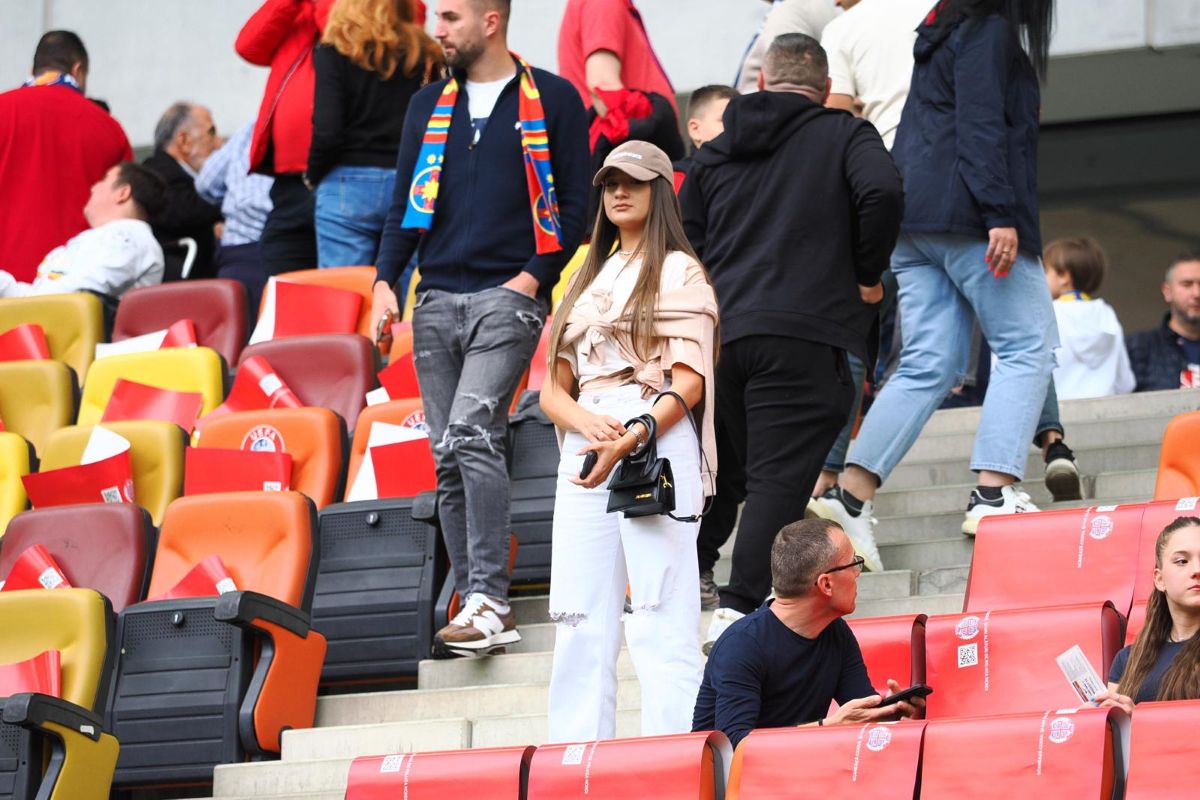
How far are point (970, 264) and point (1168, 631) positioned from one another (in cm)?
168

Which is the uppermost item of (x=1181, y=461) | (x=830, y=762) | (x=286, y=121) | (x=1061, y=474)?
(x=286, y=121)

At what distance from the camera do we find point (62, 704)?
208 inches

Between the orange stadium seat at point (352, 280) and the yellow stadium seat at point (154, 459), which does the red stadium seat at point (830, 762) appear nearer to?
the yellow stadium seat at point (154, 459)

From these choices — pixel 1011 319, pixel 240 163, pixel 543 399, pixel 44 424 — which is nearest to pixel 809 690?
pixel 543 399

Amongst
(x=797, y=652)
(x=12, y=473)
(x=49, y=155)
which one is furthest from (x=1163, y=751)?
(x=49, y=155)

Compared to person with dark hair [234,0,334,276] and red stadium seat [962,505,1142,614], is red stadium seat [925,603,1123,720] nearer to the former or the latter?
red stadium seat [962,505,1142,614]

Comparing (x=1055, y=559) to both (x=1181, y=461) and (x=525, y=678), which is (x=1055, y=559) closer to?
(x=1181, y=461)

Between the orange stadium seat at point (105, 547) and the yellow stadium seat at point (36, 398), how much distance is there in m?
1.29

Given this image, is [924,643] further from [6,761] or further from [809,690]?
[6,761]

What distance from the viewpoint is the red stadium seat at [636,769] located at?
3871 mm

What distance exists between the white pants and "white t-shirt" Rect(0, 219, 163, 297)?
14.6ft

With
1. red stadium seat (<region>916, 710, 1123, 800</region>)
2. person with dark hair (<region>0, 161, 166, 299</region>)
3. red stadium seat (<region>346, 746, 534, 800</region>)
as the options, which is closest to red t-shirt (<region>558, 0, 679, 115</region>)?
person with dark hair (<region>0, 161, 166, 299</region>)

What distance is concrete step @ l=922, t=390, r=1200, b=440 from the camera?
707 centimetres

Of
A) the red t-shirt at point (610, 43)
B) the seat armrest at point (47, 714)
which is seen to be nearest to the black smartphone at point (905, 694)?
the seat armrest at point (47, 714)
